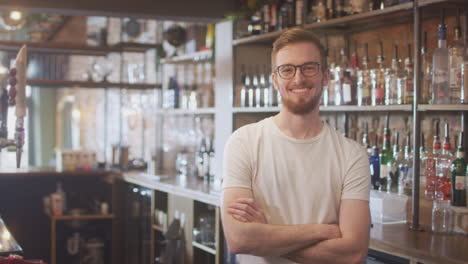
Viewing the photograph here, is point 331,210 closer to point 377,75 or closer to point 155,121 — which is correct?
point 377,75

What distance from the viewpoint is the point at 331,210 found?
6.20 ft

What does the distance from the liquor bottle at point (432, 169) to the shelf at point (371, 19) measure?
623mm

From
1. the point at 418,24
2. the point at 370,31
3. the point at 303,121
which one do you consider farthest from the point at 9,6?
the point at 303,121

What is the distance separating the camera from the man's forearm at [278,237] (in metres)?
1.83

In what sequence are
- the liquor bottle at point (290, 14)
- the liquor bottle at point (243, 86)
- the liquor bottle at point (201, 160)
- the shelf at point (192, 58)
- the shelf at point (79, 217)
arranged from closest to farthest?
the liquor bottle at point (290, 14) → the liquor bottle at point (243, 86) → the liquor bottle at point (201, 160) → the shelf at point (192, 58) → the shelf at point (79, 217)

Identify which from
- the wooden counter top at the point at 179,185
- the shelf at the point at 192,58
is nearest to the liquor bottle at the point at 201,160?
the wooden counter top at the point at 179,185

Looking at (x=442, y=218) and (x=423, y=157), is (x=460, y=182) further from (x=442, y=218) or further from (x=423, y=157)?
(x=423, y=157)

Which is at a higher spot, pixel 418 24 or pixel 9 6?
pixel 9 6

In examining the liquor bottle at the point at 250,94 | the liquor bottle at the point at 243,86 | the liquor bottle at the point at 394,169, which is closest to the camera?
the liquor bottle at the point at 394,169

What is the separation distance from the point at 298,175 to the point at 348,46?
2.33 metres

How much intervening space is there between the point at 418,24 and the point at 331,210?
1461mm

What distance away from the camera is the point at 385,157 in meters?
3.59

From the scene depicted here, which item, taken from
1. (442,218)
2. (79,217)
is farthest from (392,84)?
(79,217)

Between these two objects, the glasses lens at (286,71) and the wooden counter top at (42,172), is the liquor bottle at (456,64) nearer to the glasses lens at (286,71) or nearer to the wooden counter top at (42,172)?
the glasses lens at (286,71)
